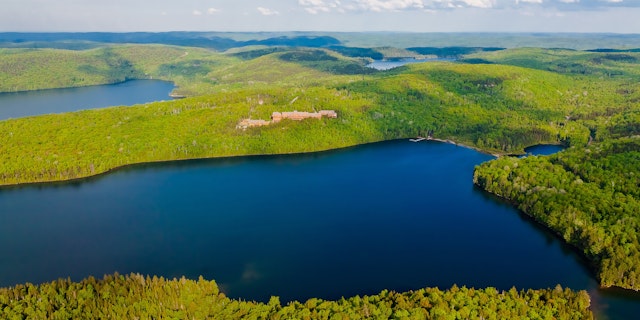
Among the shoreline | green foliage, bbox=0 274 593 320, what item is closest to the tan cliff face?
Answer: the shoreline

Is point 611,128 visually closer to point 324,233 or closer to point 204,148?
point 324,233

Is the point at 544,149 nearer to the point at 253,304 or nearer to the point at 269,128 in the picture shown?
the point at 269,128

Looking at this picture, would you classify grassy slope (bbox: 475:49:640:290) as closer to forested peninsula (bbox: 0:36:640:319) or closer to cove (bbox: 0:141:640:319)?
forested peninsula (bbox: 0:36:640:319)

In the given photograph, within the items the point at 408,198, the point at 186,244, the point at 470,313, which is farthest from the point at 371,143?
the point at 470,313

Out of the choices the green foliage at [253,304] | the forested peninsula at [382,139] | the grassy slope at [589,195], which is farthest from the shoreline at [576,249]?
the green foliage at [253,304]

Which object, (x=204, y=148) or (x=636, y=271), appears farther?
(x=204, y=148)
